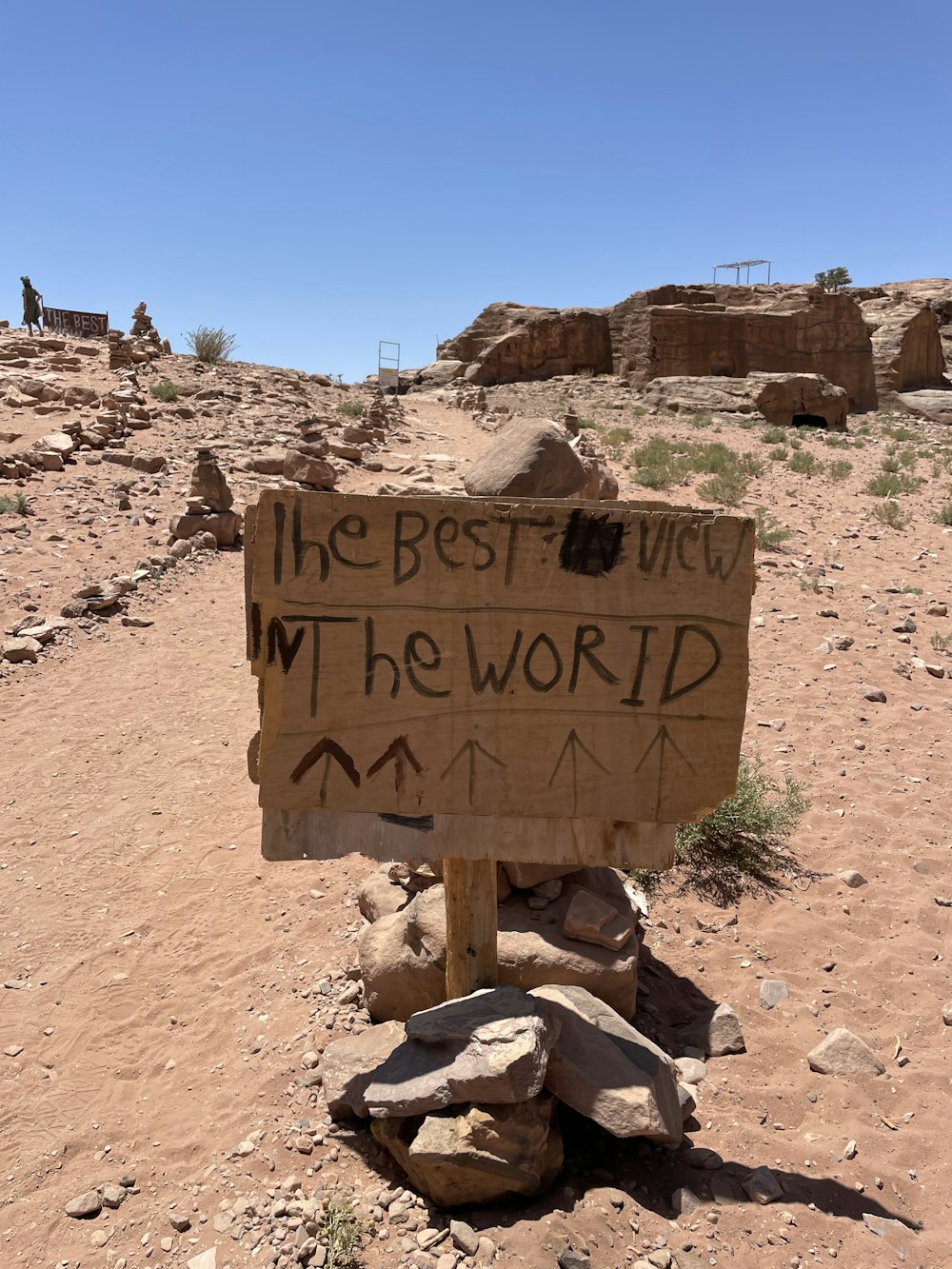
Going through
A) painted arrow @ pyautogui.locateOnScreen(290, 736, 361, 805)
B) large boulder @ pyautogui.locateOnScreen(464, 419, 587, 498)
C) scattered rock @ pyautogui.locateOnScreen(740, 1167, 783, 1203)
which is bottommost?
scattered rock @ pyautogui.locateOnScreen(740, 1167, 783, 1203)

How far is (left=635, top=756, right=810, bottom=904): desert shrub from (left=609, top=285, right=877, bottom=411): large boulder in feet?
81.0

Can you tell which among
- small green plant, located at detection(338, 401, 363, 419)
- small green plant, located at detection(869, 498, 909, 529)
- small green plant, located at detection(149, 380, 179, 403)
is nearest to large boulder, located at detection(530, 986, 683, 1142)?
small green plant, located at detection(869, 498, 909, 529)

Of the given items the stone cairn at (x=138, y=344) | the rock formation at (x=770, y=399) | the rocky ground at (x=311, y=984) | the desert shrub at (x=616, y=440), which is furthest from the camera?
the rock formation at (x=770, y=399)

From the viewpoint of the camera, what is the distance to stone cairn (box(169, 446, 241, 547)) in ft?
30.4

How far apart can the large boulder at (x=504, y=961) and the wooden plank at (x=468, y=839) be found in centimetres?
85

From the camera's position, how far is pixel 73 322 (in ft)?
87.7

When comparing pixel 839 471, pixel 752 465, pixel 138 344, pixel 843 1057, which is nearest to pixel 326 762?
pixel 843 1057

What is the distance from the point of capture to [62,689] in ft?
19.8

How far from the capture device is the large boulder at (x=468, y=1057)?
1.99 m

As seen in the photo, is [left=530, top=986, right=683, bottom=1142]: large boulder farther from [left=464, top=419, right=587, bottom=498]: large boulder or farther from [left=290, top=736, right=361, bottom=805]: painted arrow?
[left=464, top=419, right=587, bottom=498]: large boulder

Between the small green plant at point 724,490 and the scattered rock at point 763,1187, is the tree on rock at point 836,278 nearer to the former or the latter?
the small green plant at point 724,490

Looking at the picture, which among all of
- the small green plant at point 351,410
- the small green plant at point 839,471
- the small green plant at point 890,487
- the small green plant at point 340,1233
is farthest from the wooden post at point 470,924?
the small green plant at point 351,410

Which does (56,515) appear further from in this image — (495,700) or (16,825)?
(495,700)

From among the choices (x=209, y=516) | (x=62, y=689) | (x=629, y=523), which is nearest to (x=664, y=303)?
(x=209, y=516)
